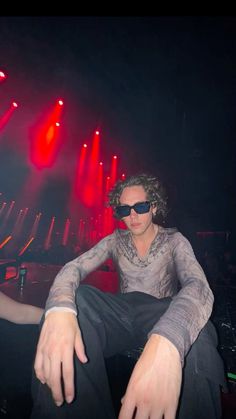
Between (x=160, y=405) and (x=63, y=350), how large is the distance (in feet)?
1.89

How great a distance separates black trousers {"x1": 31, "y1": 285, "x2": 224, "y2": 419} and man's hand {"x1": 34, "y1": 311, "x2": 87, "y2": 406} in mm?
149

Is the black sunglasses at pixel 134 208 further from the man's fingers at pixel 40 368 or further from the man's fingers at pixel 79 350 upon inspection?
the man's fingers at pixel 40 368

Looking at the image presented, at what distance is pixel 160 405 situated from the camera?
3.68 feet

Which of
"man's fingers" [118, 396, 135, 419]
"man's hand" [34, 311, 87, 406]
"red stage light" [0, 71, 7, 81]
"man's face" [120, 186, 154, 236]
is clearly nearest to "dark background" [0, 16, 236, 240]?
"red stage light" [0, 71, 7, 81]

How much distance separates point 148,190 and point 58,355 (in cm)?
195

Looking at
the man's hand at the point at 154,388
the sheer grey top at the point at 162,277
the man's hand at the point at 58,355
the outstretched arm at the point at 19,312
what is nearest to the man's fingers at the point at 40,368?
the man's hand at the point at 58,355

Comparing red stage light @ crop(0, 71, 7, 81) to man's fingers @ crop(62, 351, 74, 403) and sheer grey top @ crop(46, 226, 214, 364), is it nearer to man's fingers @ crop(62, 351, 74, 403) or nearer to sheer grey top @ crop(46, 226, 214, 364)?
sheer grey top @ crop(46, 226, 214, 364)

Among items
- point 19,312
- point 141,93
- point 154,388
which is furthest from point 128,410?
point 141,93

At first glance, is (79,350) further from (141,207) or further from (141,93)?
(141,93)

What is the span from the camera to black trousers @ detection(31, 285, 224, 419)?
1.38m

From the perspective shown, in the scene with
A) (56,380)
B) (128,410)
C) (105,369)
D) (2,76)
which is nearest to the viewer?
(128,410)

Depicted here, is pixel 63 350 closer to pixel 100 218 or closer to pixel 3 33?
A: pixel 3 33

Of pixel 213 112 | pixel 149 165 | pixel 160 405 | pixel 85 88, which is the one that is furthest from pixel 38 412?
pixel 149 165

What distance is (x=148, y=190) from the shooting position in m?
2.83
